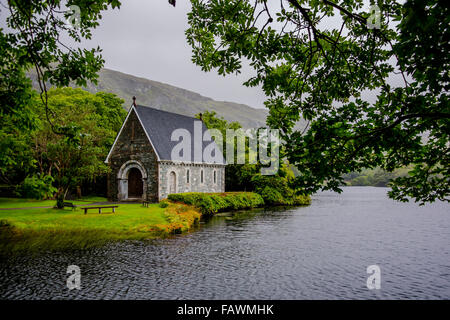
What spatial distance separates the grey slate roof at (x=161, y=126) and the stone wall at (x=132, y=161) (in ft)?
2.48

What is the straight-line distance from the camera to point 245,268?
1419cm

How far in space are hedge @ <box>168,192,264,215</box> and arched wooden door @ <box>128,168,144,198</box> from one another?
561 cm

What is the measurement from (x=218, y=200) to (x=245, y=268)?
21.4 metres

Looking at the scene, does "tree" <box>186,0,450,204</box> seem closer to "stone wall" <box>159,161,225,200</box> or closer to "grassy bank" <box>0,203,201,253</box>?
"grassy bank" <box>0,203,201,253</box>

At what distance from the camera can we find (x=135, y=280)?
12.2 metres

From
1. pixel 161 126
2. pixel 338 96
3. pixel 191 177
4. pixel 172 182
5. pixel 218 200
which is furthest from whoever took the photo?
pixel 191 177

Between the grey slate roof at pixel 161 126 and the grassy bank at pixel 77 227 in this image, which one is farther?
the grey slate roof at pixel 161 126

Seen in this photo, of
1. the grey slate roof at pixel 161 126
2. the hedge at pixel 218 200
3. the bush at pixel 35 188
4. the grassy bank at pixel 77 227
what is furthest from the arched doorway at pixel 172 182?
the bush at pixel 35 188

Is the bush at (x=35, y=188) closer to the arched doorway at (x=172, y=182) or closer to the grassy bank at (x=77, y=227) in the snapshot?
the grassy bank at (x=77, y=227)

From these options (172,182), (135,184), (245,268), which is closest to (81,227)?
(245,268)

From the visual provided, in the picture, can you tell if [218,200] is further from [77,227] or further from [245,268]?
[245,268]

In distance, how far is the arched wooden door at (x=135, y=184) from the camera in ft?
119
